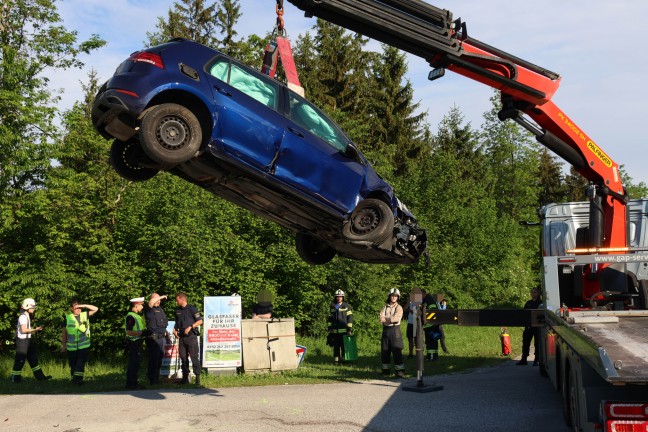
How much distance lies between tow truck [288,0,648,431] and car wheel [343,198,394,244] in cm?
176

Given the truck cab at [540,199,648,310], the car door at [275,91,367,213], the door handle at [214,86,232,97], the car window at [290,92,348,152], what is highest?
the door handle at [214,86,232,97]

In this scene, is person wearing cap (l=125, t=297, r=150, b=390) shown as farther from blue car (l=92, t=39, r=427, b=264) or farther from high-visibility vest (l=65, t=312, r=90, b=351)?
blue car (l=92, t=39, r=427, b=264)

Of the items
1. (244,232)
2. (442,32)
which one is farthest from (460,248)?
(442,32)

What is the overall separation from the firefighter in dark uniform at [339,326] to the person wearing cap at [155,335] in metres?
4.58

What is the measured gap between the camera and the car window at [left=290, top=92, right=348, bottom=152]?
7770mm

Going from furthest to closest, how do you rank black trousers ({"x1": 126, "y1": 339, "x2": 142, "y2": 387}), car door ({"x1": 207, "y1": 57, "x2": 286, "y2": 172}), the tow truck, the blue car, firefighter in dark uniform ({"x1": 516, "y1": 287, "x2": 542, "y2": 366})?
firefighter in dark uniform ({"x1": 516, "y1": 287, "x2": 542, "y2": 366})
black trousers ({"x1": 126, "y1": 339, "x2": 142, "y2": 387})
car door ({"x1": 207, "y1": 57, "x2": 286, "y2": 172})
the blue car
the tow truck

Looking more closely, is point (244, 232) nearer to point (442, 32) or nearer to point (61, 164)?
point (61, 164)

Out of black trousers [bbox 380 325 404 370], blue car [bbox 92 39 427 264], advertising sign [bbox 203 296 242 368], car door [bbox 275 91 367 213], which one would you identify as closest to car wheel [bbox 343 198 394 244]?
blue car [bbox 92 39 427 264]

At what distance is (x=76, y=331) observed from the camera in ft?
45.6

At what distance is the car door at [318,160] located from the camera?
7.48 metres

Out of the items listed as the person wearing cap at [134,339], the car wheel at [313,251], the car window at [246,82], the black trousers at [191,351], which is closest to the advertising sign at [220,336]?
the black trousers at [191,351]

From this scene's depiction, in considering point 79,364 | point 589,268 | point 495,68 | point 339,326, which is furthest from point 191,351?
point 495,68

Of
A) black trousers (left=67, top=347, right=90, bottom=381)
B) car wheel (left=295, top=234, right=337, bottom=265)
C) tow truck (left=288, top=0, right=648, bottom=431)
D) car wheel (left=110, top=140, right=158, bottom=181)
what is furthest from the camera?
black trousers (left=67, top=347, right=90, bottom=381)

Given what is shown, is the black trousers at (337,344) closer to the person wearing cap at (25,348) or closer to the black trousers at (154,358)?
the black trousers at (154,358)
